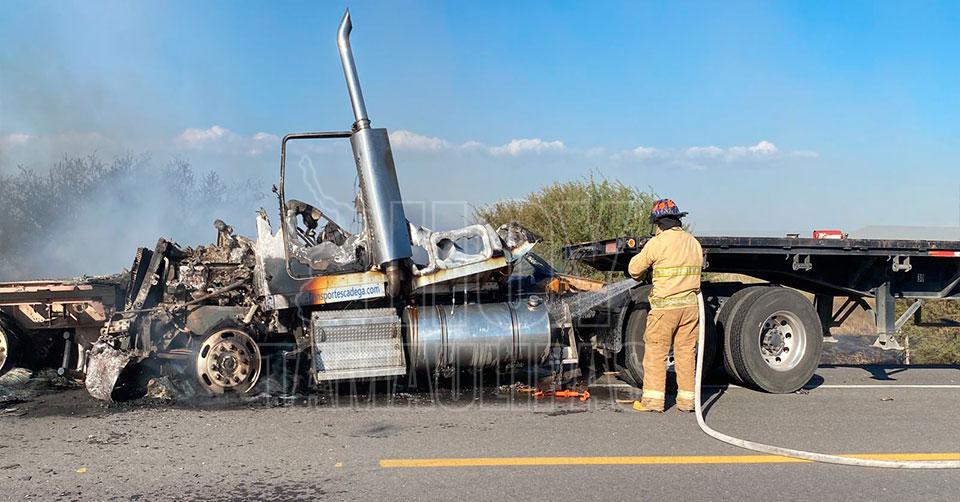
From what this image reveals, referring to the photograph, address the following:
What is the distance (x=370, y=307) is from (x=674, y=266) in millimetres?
2935

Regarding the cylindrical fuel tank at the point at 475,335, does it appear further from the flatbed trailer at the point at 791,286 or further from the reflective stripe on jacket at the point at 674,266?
the reflective stripe on jacket at the point at 674,266

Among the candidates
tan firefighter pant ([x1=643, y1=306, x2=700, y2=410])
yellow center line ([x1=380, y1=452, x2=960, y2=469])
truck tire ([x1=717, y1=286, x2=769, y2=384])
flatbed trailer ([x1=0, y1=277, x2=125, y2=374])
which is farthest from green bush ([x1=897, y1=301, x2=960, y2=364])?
flatbed trailer ([x1=0, y1=277, x2=125, y2=374])

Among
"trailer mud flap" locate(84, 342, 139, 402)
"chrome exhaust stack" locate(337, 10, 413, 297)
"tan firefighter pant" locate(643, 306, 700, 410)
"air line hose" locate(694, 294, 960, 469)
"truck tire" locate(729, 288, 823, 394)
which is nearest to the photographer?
"air line hose" locate(694, 294, 960, 469)

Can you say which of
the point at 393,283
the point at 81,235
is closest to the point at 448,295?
the point at 393,283

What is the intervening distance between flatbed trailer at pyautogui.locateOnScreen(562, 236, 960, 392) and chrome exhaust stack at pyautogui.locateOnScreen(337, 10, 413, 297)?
2148mm

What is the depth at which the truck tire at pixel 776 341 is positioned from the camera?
763cm

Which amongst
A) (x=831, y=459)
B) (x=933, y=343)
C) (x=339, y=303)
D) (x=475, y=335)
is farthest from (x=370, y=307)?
(x=933, y=343)

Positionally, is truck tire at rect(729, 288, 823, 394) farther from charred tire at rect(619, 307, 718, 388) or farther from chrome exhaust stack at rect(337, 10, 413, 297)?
chrome exhaust stack at rect(337, 10, 413, 297)

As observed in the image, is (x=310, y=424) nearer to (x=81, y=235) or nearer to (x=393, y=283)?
(x=393, y=283)

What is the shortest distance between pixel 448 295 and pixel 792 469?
3.86 m

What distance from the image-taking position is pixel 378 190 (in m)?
7.42

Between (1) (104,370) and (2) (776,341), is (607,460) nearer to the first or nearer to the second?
(2) (776,341)

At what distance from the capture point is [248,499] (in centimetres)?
435

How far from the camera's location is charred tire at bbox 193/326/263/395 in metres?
7.20
